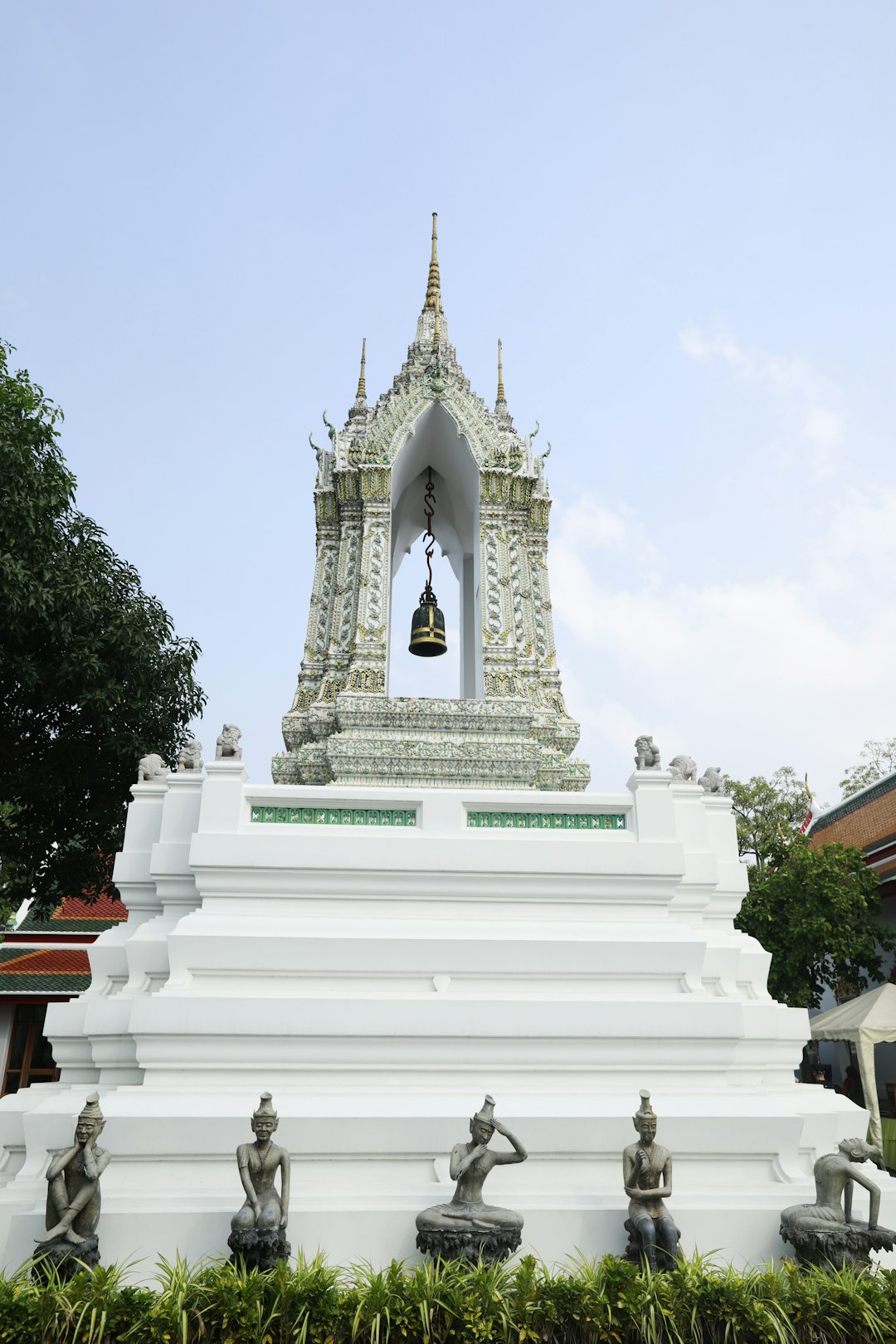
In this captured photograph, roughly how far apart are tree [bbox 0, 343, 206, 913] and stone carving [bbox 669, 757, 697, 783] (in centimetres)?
794

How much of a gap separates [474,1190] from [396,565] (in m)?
10.1

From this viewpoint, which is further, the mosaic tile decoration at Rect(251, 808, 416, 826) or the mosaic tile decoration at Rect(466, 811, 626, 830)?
the mosaic tile decoration at Rect(466, 811, 626, 830)

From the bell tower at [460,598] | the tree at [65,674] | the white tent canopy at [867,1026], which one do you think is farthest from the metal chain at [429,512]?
the white tent canopy at [867,1026]

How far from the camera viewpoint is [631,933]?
791 centimetres

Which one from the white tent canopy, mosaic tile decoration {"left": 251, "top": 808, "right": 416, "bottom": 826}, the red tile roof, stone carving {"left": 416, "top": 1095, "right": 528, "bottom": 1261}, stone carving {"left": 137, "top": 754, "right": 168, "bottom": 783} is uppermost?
stone carving {"left": 137, "top": 754, "right": 168, "bottom": 783}

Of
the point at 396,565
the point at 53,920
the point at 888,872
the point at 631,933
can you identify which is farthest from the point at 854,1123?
the point at 53,920

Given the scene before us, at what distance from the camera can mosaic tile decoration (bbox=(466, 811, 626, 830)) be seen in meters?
8.52

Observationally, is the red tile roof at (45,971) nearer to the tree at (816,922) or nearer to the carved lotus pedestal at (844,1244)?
the tree at (816,922)

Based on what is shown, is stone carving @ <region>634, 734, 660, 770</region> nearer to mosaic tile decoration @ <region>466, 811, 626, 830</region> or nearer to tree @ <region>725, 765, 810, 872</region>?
mosaic tile decoration @ <region>466, 811, 626, 830</region>

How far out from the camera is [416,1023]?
7.11 metres

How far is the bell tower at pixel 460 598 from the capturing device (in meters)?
10.4

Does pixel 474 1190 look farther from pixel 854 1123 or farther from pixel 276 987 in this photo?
pixel 854 1123

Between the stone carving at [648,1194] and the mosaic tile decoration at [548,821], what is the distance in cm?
287

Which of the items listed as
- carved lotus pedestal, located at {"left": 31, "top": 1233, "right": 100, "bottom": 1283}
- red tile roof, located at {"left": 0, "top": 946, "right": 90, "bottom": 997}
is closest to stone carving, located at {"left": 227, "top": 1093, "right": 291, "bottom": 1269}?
carved lotus pedestal, located at {"left": 31, "top": 1233, "right": 100, "bottom": 1283}
